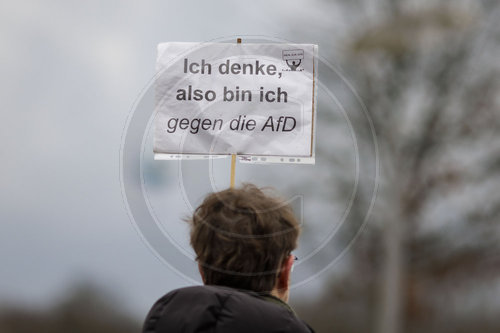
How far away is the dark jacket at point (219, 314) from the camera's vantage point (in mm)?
800

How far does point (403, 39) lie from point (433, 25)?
0.19 metres

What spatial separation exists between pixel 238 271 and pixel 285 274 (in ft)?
0.31

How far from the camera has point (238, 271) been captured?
93 centimetres

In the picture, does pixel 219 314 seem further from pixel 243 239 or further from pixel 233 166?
pixel 233 166

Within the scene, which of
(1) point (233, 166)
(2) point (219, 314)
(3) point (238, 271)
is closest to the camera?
(2) point (219, 314)

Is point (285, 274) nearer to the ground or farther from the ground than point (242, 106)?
nearer to the ground

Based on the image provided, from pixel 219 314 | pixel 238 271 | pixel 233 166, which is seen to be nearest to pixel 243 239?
pixel 238 271

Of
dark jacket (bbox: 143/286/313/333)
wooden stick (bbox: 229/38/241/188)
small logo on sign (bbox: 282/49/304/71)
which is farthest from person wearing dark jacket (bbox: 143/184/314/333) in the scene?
small logo on sign (bbox: 282/49/304/71)

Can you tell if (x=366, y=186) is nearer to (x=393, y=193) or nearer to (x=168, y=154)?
(x=393, y=193)

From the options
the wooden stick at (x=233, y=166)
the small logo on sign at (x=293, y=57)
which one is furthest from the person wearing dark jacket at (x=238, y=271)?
the small logo on sign at (x=293, y=57)

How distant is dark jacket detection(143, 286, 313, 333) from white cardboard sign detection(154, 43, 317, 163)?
61 centimetres

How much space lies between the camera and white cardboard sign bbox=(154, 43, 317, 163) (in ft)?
4.62

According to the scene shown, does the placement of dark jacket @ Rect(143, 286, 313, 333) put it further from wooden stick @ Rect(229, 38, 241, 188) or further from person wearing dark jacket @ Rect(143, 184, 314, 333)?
wooden stick @ Rect(229, 38, 241, 188)

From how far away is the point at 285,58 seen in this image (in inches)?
55.7
